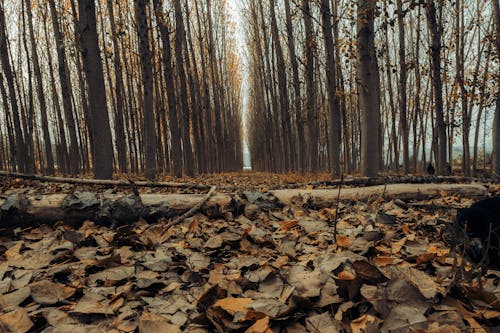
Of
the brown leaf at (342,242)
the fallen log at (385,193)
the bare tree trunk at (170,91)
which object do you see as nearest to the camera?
the brown leaf at (342,242)

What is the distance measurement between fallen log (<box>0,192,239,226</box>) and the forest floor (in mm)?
88

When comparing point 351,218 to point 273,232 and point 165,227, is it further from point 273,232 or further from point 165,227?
point 165,227

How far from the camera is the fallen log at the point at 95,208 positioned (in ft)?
8.22

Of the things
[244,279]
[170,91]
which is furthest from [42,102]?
[244,279]

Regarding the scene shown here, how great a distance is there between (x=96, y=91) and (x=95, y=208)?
3579 mm

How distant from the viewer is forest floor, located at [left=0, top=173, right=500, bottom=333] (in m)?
1.18

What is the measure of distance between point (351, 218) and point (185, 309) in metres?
1.84

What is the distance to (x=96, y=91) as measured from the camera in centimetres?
539

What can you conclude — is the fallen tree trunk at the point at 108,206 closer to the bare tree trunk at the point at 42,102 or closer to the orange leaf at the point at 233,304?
the orange leaf at the point at 233,304

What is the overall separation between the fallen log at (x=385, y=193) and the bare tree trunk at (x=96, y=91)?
3724 millimetres

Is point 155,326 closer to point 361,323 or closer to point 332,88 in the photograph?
point 361,323

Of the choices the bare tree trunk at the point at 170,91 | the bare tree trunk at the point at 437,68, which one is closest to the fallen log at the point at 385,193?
the bare tree trunk at the point at 437,68

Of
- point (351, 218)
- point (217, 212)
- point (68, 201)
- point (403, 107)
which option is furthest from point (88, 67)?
point (403, 107)

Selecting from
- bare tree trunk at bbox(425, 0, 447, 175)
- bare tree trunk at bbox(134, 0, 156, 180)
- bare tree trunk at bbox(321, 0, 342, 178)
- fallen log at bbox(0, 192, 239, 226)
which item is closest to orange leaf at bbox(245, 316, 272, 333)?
fallen log at bbox(0, 192, 239, 226)
